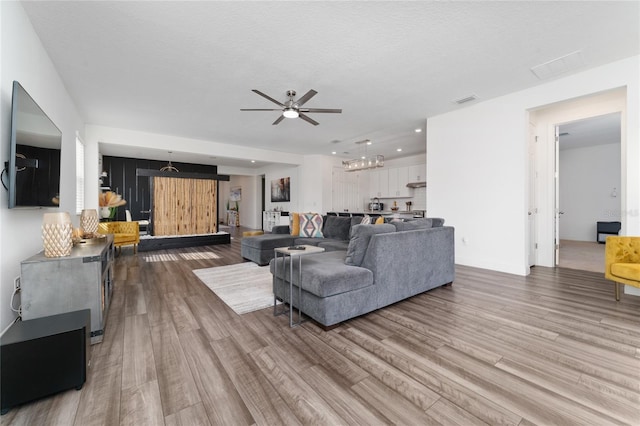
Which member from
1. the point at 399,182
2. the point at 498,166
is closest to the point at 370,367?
the point at 498,166

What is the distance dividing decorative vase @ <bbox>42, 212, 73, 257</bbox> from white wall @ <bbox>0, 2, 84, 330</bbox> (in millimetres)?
205

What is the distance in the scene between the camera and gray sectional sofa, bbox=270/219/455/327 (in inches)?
93.6

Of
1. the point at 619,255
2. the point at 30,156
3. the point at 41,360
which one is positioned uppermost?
the point at 30,156

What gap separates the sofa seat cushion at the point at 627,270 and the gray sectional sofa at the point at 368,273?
1.80m

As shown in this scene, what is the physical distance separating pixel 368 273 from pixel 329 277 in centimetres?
47

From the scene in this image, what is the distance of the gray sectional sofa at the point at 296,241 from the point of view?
4758 mm

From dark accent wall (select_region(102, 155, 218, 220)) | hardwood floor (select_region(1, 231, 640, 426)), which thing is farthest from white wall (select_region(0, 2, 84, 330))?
dark accent wall (select_region(102, 155, 218, 220))

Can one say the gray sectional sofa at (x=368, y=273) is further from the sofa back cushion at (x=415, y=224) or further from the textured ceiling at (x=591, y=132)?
the textured ceiling at (x=591, y=132)

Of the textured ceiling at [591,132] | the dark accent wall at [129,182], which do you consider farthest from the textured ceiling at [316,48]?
the dark accent wall at [129,182]

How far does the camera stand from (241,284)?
12.1ft

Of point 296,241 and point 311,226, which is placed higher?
point 311,226

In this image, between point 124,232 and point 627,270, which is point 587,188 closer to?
point 627,270

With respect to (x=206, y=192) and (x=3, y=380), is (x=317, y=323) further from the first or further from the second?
(x=206, y=192)

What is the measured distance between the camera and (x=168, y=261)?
5.21 m
